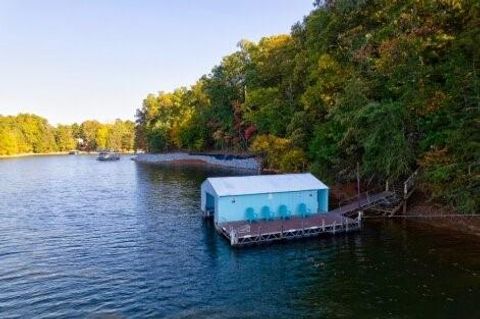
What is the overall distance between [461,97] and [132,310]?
2879 cm

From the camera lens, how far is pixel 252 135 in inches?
3895

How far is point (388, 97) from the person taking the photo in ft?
131

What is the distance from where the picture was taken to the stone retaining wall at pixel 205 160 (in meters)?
96.8

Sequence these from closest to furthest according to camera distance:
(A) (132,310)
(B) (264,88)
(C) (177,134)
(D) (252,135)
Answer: (A) (132,310), (B) (264,88), (D) (252,135), (C) (177,134)

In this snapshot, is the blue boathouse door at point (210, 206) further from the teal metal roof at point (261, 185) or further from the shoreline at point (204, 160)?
the shoreline at point (204, 160)

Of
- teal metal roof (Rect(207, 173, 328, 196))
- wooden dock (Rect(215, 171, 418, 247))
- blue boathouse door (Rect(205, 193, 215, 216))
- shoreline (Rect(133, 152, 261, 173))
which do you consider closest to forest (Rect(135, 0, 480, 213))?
wooden dock (Rect(215, 171, 418, 247))

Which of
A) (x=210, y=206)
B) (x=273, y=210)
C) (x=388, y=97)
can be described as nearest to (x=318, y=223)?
(x=273, y=210)

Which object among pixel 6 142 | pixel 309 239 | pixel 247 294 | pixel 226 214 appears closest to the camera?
pixel 247 294

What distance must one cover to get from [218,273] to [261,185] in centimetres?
1269

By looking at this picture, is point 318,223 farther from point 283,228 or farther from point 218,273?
point 218,273

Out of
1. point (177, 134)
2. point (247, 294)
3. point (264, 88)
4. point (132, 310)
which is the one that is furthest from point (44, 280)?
point (177, 134)

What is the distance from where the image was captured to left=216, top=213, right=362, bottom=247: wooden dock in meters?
32.3

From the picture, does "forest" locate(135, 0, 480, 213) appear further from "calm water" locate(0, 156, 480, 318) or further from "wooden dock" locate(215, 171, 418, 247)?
"calm water" locate(0, 156, 480, 318)

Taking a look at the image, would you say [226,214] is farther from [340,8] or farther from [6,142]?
[6,142]
